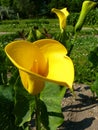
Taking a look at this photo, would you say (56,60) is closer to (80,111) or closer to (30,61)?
(30,61)

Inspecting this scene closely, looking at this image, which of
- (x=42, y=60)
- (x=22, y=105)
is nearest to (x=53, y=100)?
(x=22, y=105)

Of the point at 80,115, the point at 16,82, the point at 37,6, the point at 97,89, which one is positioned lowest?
the point at 37,6

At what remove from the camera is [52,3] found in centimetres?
3070

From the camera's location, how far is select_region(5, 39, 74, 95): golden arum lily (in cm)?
99

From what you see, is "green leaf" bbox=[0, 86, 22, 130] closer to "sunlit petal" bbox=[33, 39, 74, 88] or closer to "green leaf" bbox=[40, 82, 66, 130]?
"green leaf" bbox=[40, 82, 66, 130]

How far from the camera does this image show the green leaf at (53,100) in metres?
1.44

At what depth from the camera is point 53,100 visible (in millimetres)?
1441

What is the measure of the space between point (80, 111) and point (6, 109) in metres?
1.70

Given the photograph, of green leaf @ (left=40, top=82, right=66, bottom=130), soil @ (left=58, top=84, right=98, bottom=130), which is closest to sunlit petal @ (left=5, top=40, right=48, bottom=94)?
green leaf @ (left=40, top=82, right=66, bottom=130)

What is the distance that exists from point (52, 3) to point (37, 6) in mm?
1270

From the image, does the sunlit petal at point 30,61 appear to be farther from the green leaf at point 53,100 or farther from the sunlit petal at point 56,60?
the green leaf at point 53,100

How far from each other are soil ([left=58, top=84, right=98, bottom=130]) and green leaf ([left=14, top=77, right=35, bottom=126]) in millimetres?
1399

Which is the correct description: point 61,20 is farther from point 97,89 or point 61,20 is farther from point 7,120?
point 97,89

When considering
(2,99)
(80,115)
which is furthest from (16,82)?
Result: (80,115)
